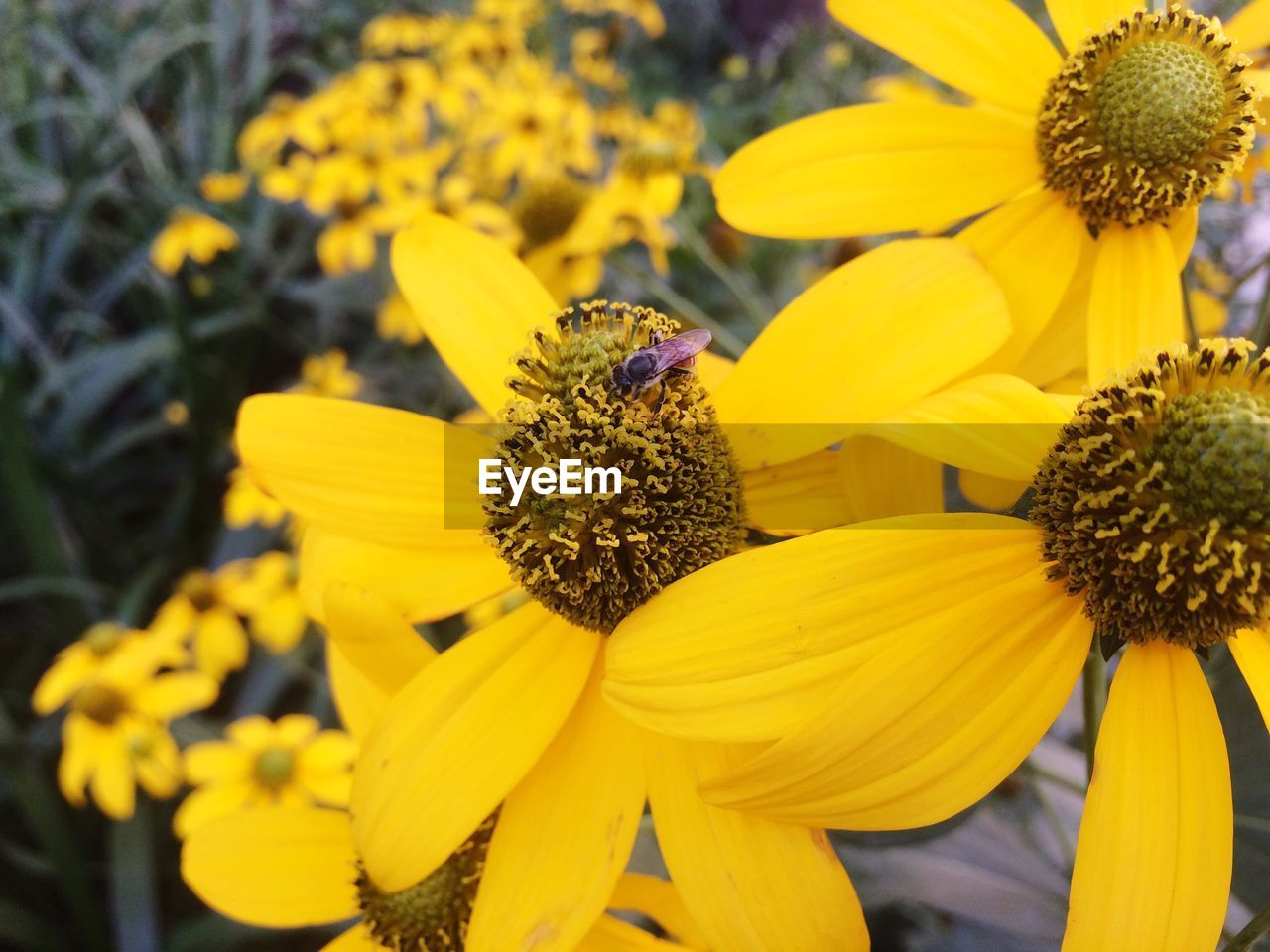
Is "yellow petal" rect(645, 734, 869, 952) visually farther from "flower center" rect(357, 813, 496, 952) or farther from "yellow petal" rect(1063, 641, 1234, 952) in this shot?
"flower center" rect(357, 813, 496, 952)

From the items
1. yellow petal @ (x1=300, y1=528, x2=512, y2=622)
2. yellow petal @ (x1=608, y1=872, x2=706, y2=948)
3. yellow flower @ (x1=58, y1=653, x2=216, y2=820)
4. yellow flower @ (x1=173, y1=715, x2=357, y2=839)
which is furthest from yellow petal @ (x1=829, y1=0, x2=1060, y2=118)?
yellow flower @ (x1=58, y1=653, x2=216, y2=820)

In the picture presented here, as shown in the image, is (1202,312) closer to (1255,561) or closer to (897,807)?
(1255,561)

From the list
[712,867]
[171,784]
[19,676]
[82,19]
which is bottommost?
[19,676]

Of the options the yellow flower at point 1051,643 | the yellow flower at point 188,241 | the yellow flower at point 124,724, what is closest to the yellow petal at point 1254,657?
the yellow flower at point 1051,643

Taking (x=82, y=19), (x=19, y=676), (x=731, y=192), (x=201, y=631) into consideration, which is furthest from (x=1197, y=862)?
(x=82, y=19)

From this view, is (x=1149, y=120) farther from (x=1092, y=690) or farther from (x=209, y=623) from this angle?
(x=209, y=623)

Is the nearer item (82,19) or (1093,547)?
(1093,547)

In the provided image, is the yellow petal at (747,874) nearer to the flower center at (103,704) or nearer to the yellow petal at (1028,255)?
the yellow petal at (1028,255)
